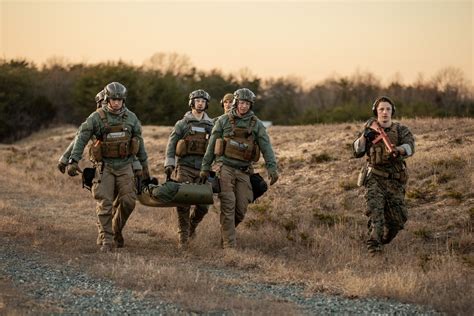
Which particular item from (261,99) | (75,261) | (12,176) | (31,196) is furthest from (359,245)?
(261,99)

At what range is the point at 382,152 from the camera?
1027 cm

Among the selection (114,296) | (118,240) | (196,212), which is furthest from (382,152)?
(114,296)

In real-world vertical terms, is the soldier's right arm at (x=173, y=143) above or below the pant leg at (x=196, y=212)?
above

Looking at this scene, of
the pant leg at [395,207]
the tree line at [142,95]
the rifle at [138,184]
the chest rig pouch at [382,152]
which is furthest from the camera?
the tree line at [142,95]

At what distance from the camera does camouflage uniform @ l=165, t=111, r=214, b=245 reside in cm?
1165

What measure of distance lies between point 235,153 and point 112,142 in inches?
73.6

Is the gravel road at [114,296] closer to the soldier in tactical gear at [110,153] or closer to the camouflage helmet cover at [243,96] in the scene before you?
the soldier in tactical gear at [110,153]

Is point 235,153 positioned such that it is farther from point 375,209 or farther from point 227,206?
point 375,209

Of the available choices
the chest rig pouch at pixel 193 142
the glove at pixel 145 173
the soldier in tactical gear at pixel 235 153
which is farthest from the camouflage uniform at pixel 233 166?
the glove at pixel 145 173

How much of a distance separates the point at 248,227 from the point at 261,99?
5239 cm

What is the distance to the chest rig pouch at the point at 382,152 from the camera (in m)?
10.3

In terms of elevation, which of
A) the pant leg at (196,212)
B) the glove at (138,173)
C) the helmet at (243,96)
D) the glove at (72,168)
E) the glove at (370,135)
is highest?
the helmet at (243,96)

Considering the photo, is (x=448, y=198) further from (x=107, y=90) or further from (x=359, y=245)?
(x=107, y=90)

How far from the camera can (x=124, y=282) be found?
318 inches
